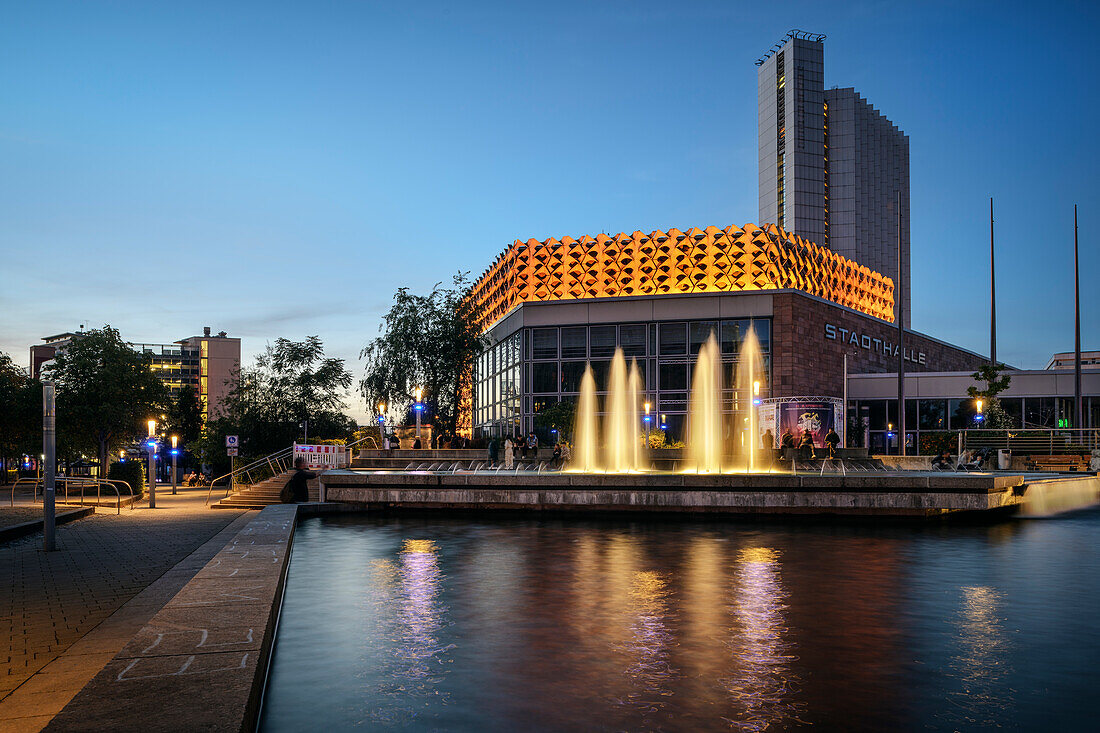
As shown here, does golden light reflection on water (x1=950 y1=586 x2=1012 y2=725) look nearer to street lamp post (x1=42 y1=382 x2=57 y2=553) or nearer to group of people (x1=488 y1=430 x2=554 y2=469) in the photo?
street lamp post (x1=42 y1=382 x2=57 y2=553)

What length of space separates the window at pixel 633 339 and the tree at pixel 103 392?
29.2 m

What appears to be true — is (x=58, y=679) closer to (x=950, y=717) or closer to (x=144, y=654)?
(x=144, y=654)

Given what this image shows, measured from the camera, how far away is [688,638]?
9.34 metres

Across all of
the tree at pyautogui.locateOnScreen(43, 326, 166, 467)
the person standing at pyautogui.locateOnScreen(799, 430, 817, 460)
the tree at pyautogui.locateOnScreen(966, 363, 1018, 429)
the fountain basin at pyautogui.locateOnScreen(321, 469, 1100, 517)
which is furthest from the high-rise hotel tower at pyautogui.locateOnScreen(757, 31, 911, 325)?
the fountain basin at pyautogui.locateOnScreen(321, 469, 1100, 517)

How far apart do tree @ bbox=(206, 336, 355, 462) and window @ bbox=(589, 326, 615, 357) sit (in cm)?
1660

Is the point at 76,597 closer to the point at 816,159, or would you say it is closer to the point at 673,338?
the point at 673,338

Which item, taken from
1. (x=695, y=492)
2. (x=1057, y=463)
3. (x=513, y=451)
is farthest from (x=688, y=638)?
(x=1057, y=463)

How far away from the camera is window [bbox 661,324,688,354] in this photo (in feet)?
188

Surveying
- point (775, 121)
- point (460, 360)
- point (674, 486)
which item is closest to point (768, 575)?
point (674, 486)

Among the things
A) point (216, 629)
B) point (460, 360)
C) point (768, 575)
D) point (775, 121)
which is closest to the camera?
point (216, 629)

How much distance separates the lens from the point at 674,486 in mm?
22266

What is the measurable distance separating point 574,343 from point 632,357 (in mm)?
4127

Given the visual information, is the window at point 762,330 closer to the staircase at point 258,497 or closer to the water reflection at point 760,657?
the staircase at point 258,497

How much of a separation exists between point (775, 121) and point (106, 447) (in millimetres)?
106519
